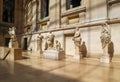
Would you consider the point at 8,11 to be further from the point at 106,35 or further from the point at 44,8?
the point at 106,35

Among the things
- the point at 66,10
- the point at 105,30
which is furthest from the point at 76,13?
the point at 105,30

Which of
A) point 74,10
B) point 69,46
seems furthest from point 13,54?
point 74,10

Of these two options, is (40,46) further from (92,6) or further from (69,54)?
(92,6)

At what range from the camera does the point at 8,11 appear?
65.9ft

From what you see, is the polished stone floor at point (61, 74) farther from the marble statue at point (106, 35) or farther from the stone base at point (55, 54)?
the stone base at point (55, 54)

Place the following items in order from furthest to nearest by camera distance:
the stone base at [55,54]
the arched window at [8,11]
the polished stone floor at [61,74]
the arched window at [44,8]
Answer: the arched window at [8,11], the arched window at [44,8], the stone base at [55,54], the polished stone floor at [61,74]

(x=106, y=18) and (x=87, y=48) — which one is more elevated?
(x=106, y=18)

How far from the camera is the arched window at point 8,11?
65.1 feet

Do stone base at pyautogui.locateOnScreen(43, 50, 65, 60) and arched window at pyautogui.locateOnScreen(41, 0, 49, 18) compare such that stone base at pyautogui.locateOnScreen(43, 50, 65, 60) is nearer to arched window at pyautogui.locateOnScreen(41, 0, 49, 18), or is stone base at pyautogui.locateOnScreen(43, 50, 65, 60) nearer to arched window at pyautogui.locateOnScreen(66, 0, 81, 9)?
arched window at pyautogui.locateOnScreen(66, 0, 81, 9)

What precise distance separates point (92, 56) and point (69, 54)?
7.97ft

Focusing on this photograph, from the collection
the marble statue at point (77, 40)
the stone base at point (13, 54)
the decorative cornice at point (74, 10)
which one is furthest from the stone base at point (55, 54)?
the decorative cornice at point (74, 10)

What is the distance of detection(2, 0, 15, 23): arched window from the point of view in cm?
Answer: 1983

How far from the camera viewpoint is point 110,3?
870 centimetres

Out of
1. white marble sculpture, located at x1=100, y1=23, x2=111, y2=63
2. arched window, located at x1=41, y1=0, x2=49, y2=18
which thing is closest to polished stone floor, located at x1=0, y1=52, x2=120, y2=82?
white marble sculpture, located at x1=100, y1=23, x2=111, y2=63
